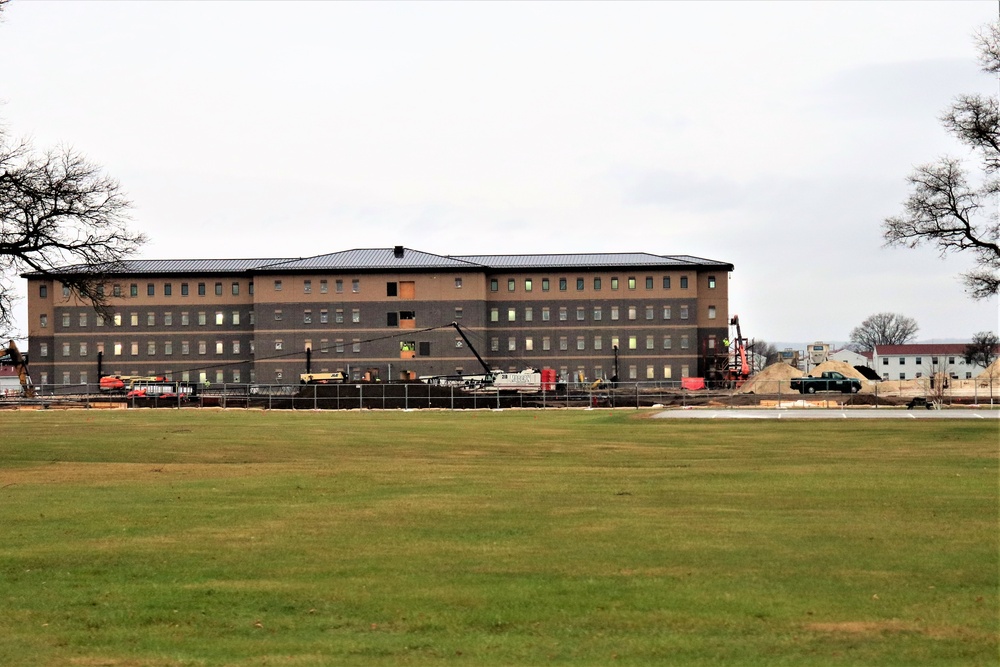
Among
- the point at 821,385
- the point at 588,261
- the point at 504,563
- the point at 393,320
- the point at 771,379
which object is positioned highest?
the point at 588,261

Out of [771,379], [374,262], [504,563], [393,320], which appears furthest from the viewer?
[374,262]

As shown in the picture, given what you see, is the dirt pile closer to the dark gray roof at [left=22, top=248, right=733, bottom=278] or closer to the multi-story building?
the multi-story building

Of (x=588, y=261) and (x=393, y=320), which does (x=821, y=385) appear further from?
(x=393, y=320)

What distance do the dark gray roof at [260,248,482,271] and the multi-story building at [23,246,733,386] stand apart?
0.71 feet

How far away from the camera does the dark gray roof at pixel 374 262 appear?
137625 millimetres

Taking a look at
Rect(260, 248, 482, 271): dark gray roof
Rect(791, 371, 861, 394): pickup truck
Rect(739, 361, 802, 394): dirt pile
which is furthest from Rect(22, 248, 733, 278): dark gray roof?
Rect(791, 371, 861, 394): pickup truck

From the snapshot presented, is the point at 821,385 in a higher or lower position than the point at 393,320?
lower

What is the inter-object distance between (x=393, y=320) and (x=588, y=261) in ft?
80.8

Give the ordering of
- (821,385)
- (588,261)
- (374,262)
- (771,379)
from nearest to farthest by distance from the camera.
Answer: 1. (821,385)
2. (771,379)
3. (374,262)
4. (588,261)

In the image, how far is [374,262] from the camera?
139750 millimetres

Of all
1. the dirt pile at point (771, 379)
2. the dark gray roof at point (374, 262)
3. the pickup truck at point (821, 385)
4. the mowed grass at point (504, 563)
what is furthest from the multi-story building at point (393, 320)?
the mowed grass at point (504, 563)

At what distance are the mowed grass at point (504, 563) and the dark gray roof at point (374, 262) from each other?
4230 inches

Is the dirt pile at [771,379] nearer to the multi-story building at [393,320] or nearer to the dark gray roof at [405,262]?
the multi-story building at [393,320]

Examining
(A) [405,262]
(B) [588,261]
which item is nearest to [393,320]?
(A) [405,262]
